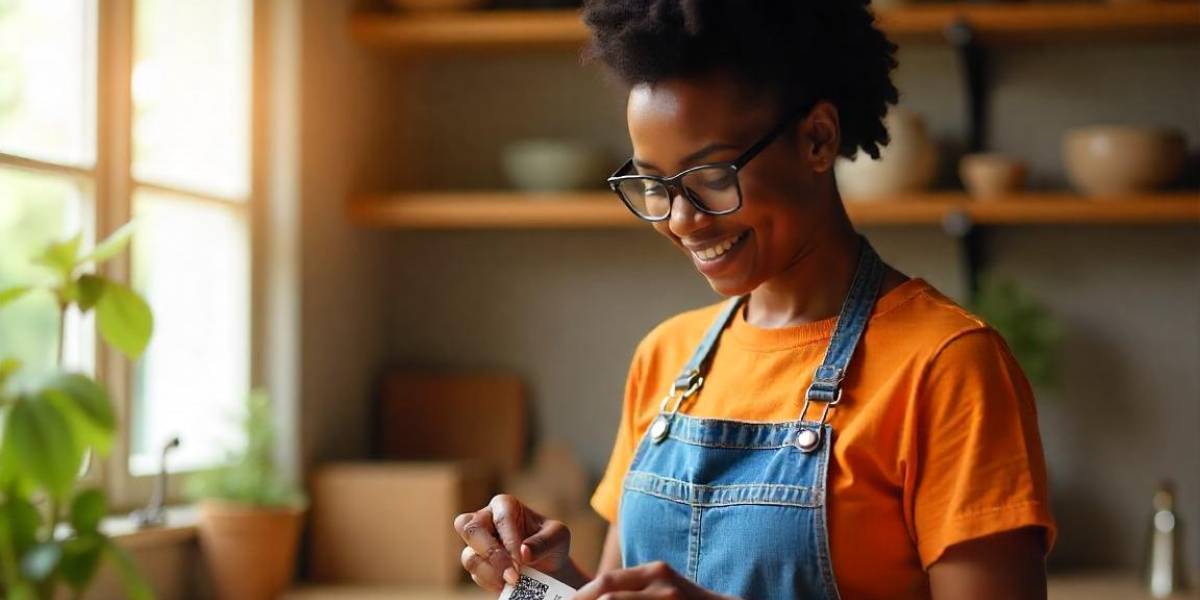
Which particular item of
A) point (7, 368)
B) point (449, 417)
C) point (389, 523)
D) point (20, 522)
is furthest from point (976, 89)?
point (20, 522)

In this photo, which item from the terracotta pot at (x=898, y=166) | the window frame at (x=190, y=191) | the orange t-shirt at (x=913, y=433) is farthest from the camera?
the terracotta pot at (x=898, y=166)

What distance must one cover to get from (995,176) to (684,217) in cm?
189

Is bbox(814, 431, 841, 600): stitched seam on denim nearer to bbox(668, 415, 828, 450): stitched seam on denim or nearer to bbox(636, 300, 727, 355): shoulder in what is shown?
bbox(668, 415, 828, 450): stitched seam on denim

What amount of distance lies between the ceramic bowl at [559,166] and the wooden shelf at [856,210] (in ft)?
0.12

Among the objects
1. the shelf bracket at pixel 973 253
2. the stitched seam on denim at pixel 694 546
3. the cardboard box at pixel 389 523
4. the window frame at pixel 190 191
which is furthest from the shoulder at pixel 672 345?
the shelf bracket at pixel 973 253

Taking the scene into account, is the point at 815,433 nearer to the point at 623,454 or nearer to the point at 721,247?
the point at 721,247

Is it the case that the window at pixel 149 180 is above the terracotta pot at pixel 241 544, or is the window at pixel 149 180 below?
above

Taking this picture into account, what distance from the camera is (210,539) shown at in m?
2.66

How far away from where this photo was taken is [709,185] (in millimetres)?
1275

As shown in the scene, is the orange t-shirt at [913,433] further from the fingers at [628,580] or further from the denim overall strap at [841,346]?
the fingers at [628,580]

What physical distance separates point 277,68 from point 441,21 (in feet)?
1.30

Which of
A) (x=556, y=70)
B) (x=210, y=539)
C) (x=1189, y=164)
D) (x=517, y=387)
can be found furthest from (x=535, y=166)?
(x=1189, y=164)

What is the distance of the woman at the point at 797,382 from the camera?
3.86 feet

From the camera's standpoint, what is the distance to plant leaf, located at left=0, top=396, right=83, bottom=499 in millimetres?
1125
